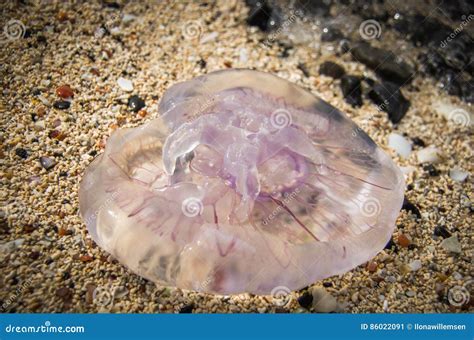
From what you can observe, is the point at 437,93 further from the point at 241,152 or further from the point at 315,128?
the point at 241,152

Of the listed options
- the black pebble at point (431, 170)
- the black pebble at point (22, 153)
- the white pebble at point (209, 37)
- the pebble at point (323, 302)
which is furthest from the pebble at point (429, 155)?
the black pebble at point (22, 153)

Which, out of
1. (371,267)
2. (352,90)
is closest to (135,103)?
(352,90)

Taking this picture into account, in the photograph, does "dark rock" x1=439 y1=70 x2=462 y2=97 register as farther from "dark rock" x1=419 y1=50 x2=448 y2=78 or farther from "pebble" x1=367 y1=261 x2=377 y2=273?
"pebble" x1=367 y1=261 x2=377 y2=273

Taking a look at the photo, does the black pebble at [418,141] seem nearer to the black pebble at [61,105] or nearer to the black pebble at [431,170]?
the black pebble at [431,170]

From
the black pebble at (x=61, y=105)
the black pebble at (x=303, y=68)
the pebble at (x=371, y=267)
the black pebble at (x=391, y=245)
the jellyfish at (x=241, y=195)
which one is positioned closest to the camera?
the jellyfish at (x=241, y=195)

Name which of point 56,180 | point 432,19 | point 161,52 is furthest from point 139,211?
point 432,19

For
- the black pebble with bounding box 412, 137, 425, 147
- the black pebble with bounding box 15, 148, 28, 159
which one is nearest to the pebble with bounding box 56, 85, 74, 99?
the black pebble with bounding box 15, 148, 28, 159

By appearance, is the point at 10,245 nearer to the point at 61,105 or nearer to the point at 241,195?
the point at 61,105
